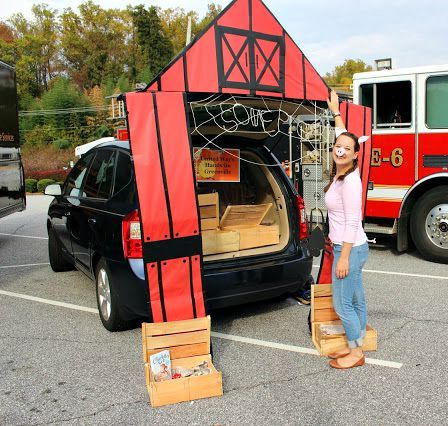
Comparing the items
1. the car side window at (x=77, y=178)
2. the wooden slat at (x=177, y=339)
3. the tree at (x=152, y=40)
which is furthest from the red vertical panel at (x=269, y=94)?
the tree at (x=152, y=40)

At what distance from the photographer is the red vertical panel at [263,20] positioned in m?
3.94

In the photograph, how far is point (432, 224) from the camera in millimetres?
7164

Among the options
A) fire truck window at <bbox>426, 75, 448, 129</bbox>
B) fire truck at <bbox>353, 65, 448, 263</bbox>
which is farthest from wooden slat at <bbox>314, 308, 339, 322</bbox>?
fire truck window at <bbox>426, 75, 448, 129</bbox>

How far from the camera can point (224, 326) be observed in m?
4.77

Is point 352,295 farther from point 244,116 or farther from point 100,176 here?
point 100,176

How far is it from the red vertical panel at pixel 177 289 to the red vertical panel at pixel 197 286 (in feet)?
0.13

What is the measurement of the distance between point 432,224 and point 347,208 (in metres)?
4.11

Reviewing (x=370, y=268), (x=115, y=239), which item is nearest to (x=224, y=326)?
(x=115, y=239)

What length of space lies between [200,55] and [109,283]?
6.67ft

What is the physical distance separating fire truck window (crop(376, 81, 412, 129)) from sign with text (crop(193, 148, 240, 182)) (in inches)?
132

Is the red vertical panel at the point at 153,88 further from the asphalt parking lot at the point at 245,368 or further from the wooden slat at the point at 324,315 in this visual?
the wooden slat at the point at 324,315

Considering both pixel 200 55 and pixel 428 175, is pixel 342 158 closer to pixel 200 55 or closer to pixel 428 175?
pixel 200 55

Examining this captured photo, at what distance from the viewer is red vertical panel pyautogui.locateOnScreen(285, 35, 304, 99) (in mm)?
4156

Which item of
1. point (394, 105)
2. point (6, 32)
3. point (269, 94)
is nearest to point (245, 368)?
point (269, 94)
